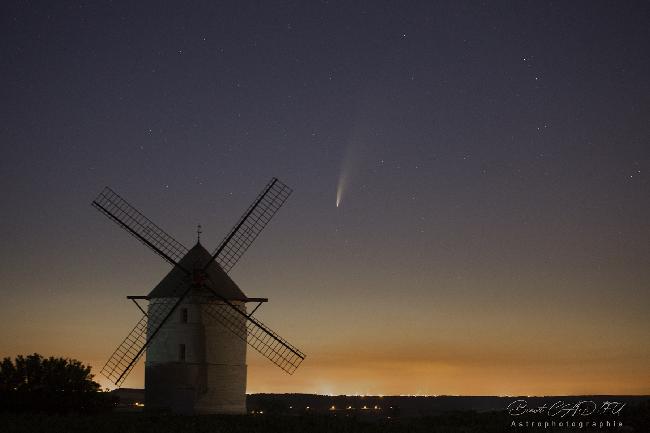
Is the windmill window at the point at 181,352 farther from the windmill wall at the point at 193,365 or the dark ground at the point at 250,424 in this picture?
the dark ground at the point at 250,424

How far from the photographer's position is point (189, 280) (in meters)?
51.3

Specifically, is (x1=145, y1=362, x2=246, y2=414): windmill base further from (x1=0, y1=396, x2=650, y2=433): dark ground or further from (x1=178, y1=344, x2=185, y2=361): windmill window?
(x1=0, y1=396, x2=650, y2=433): dark ground

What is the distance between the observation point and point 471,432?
1537 inches

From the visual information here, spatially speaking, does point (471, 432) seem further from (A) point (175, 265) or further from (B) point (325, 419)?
(A) point (175, 265)

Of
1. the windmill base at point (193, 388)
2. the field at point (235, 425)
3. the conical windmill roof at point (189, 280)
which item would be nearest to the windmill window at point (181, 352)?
the windmill base at point (193, 388)

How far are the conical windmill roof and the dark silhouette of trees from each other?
23.2ft

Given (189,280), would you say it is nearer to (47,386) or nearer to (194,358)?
(194,358)

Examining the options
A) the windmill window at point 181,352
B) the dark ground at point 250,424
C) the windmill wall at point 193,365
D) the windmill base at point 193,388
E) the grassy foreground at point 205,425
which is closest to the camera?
the grassy foreground at point 205,425

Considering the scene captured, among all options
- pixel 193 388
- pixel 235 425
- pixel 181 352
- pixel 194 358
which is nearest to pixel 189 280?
pixel 181 352

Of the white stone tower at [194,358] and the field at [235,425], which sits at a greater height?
the white stone tower at [194,358]

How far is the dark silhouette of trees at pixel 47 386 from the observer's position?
45.8 m

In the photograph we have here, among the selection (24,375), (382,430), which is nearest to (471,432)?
(382,430)

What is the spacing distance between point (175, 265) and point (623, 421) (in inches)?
1049

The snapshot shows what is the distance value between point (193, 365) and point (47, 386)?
27.5 feet
